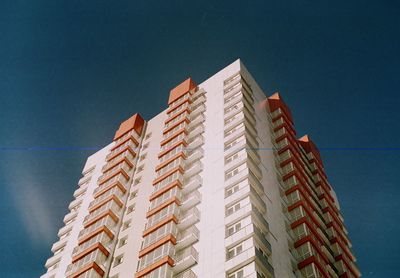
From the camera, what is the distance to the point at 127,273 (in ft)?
149

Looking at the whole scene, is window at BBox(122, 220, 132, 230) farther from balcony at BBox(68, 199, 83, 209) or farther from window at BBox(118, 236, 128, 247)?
balcony at BBox(68, 199, 83, 209)

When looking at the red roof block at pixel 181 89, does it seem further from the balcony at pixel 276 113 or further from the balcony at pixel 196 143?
the balcony at pixel 196 143

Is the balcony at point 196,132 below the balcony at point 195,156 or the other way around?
the other way around

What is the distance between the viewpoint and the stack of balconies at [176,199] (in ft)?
139

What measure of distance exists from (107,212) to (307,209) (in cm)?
2135

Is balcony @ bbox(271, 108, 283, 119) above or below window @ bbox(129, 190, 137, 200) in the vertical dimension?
above

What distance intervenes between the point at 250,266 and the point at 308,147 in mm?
39155

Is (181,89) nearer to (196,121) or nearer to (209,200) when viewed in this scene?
(196,121)

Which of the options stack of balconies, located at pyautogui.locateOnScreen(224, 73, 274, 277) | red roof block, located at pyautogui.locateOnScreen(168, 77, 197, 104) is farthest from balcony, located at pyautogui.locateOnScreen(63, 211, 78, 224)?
stack of balconies, located at pyautogui.locateOnScreen(224, 73, 274, 277)

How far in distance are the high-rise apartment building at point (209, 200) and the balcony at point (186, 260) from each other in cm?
11

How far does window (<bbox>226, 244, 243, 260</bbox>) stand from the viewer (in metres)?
39.9

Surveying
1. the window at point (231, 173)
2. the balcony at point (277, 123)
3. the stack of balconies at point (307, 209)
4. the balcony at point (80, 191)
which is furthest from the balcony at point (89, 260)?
the balcony at point (277, 123)

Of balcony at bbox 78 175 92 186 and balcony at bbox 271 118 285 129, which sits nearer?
balcony at bbox 271 118 285 129

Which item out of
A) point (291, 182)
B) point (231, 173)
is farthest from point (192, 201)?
point (291, 182)
